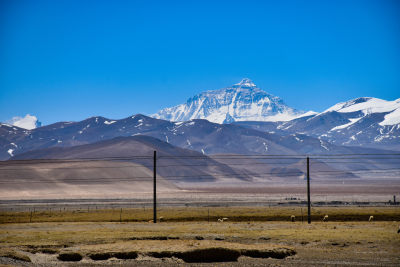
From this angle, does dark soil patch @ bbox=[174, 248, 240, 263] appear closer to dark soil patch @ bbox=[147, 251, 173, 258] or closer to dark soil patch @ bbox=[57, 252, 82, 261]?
dark soil patch @ bbox=[147, 251, 173, 258]

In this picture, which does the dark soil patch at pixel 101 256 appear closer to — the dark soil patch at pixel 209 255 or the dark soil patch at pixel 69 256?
the dark soil patch at pixel 69 256

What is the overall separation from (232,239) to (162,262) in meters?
10.3

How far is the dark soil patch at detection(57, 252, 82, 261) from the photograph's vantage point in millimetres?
37250

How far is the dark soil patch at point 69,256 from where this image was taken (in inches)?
1467

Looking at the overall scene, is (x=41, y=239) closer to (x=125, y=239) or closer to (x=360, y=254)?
(x=125, y=239)

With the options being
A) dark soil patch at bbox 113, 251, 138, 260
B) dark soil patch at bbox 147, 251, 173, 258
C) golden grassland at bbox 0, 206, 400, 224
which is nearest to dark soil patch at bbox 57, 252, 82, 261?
Answer: dark soil patch at bbox 113, 251, 138, 260

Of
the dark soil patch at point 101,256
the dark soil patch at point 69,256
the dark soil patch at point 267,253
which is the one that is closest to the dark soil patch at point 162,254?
the dark soil patch at point 101,256

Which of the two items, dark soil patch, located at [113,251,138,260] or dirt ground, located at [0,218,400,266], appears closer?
dirt ground, located at [0,218,400,266]

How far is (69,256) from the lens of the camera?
123 ft

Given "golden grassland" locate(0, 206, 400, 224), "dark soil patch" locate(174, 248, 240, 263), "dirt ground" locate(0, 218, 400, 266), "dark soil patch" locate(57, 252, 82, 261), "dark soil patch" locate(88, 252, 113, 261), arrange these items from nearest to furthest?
"dirt ground" locate(0, 218, 400, 266) → "dark soil patch" locate(174, 248, 240, 263) → "dark soil patch" locate(88, 252, 113, 261) → "dark soil patch" locate(57, 252, 82, 261) → "golden grassland" locate(0, 206, 400, 224)

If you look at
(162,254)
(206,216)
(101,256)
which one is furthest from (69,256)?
(206,216)

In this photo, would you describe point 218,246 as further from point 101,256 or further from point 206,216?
point 206,216

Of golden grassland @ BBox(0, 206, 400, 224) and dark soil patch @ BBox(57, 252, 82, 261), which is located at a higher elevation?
dark soil patch @ BBox(57, 252, 82, 261)

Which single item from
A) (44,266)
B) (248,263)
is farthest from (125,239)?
(248,263)
